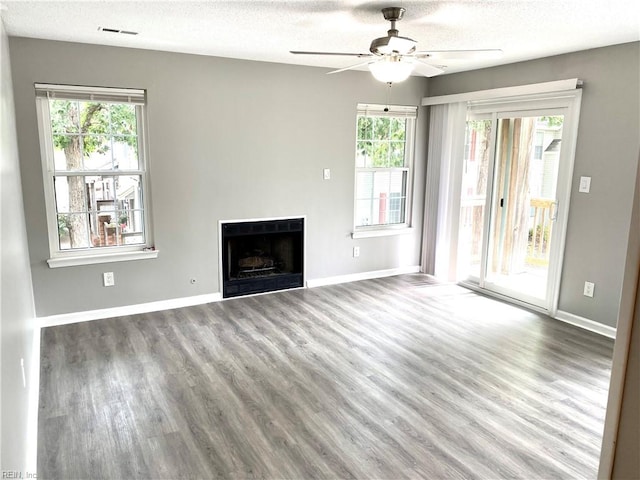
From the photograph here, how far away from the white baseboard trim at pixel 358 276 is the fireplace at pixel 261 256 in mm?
209

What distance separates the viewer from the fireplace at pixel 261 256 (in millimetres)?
4906

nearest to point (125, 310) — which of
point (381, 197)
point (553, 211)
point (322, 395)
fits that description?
point (322, 395)

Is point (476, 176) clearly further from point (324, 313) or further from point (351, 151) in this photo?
point (324, 313)

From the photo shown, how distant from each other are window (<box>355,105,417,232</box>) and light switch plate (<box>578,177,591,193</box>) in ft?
6.82

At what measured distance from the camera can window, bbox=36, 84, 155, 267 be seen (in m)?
3.95

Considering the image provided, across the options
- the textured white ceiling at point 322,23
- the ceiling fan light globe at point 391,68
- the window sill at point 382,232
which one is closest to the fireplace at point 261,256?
the window sill at point 382,232

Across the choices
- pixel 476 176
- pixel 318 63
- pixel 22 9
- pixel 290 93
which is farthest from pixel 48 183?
pixel 476 176

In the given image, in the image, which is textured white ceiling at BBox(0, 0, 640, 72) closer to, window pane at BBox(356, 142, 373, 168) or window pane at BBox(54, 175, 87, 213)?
window pane at BBox(54, 175, 87, 213)

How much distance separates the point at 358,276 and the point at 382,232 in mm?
608

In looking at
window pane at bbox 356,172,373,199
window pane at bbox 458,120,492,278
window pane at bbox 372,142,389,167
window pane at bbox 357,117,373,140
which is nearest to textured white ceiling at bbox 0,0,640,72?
window pane at bbox 458,120,492,278

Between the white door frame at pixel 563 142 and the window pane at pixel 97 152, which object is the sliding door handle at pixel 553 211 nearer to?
the white door frame at pixel 563 142

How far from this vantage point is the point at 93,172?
4121mm

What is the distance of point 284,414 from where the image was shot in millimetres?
2801

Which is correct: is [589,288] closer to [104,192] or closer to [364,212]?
[364,212]
